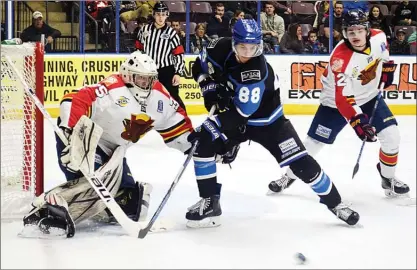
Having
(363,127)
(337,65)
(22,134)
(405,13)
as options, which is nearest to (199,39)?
(405,13)

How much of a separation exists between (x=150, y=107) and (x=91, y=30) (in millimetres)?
4080

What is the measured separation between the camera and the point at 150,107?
305 cm

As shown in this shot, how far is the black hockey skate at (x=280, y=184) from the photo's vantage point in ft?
12.4

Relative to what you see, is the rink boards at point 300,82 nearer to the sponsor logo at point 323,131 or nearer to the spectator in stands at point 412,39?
the spectator in stands at point 412,39

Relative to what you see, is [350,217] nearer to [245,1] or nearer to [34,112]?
[34,112]

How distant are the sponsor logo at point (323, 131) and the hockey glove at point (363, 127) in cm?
31

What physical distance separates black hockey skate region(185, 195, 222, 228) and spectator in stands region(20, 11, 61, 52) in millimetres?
3776

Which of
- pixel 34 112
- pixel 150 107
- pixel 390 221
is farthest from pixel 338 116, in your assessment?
pixel 34 112

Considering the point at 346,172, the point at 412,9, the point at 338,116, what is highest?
Result: the point at 412,9

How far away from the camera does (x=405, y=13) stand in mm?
7512

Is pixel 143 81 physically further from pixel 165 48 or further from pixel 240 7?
pixel 240 7

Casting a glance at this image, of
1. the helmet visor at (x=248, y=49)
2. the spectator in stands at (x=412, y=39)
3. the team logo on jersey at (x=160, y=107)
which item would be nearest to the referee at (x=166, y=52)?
the team logo on jersey at (x=160, y=107)

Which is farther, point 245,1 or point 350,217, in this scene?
point 245,1

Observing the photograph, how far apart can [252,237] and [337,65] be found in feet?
3.46
